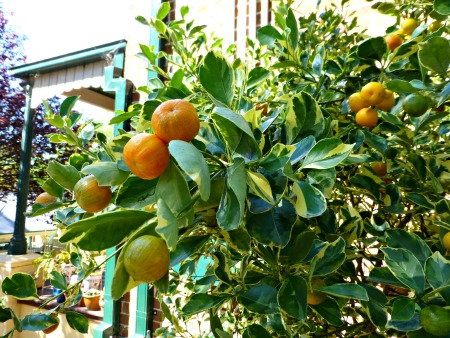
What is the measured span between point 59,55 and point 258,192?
12.6ft

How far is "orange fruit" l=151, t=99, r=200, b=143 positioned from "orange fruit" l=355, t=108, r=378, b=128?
477 mm

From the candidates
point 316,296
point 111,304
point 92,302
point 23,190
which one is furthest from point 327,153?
point 23,190

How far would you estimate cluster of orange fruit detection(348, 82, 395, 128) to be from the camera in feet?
2.32

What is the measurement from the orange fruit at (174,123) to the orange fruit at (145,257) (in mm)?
106

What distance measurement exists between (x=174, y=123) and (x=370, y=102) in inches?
19.3

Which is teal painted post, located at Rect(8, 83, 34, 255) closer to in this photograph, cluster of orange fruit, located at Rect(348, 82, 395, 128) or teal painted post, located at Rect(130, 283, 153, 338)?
teal painted post, located at Rect(130, 283, 153, 338)

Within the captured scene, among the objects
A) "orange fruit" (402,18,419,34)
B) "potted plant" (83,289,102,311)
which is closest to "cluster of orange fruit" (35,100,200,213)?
"orange fruit" (402,18,419,34)

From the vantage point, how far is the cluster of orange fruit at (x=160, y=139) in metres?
0.35

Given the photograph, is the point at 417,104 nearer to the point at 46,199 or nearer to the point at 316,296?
the point at 316,296

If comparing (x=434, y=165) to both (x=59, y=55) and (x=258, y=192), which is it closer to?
(x=258, y=192)

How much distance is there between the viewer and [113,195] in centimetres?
51

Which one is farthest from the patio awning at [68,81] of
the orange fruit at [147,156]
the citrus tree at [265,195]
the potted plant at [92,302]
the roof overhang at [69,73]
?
the orange fruit at [147,156]

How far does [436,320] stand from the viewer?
16.5 inches

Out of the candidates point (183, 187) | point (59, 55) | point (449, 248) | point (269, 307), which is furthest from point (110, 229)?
point (59, 55)
